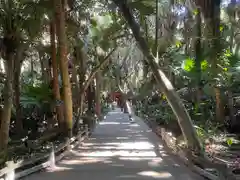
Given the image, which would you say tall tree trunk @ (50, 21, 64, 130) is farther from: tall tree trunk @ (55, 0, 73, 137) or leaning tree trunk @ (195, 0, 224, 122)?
leaning tree trunk @ (195, 0, 224, 122)

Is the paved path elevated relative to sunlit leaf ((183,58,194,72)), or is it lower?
lower

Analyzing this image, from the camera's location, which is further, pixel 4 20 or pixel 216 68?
pixel 216 68

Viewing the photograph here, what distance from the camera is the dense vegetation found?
10.6 meters

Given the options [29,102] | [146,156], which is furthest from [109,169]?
[29,102]

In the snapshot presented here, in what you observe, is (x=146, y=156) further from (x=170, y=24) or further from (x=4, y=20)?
(x=170, y=24)

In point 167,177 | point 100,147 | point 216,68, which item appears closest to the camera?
point 167,177

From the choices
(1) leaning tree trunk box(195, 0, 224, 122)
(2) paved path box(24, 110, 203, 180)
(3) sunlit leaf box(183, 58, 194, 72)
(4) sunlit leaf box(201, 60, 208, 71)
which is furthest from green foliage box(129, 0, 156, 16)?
(2) paved path box(24, 110, 203, 180)

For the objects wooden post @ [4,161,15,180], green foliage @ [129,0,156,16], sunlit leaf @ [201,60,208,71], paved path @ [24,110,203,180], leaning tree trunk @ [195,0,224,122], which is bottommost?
paved path @ [24,110,203,180]

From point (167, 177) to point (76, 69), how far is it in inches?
537

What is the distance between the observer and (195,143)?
10148 mm

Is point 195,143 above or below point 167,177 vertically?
above

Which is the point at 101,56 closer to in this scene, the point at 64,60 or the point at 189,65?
the point at 64,60

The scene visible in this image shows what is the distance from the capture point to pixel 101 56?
2672 cm

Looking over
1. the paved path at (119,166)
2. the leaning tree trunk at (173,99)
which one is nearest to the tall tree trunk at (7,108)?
the paved path at (119,166)
